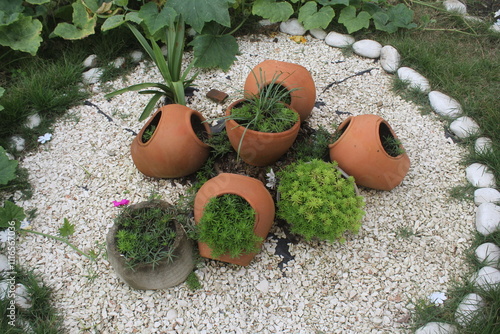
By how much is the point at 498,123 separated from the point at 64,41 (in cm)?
334

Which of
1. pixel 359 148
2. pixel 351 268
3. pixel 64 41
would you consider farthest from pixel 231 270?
pixel 64 41

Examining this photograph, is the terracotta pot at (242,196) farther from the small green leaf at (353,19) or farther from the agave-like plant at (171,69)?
the small green leaf at (353,19)

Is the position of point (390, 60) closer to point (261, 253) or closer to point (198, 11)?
point (198, 11)

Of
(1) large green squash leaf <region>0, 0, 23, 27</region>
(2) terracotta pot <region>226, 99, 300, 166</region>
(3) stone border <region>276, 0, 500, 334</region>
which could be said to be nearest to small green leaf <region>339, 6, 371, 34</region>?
(3) stone border <region>276, 0, 500, 334</region>

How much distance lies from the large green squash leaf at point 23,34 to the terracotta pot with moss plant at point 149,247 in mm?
1698

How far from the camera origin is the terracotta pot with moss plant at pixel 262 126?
2068 millimetres

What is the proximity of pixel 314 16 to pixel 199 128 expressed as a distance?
1.59 meters

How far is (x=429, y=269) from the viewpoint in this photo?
217cm

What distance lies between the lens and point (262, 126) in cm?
208

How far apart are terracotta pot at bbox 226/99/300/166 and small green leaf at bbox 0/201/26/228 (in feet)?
3.98

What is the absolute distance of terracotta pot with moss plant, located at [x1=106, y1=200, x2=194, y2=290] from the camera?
1.87 metres

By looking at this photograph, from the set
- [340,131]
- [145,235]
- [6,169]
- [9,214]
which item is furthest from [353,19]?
[9,214]

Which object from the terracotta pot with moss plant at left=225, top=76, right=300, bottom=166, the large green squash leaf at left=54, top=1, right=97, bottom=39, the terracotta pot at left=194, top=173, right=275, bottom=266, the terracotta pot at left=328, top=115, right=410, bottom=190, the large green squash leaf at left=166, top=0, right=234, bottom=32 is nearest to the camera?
the terracotta pot at left=194, top=173, right=275, bottom=266

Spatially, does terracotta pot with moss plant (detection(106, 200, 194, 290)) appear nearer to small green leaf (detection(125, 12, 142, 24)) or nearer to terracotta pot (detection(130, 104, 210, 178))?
terracotta pot (detection(130, 104, 210, 178))
